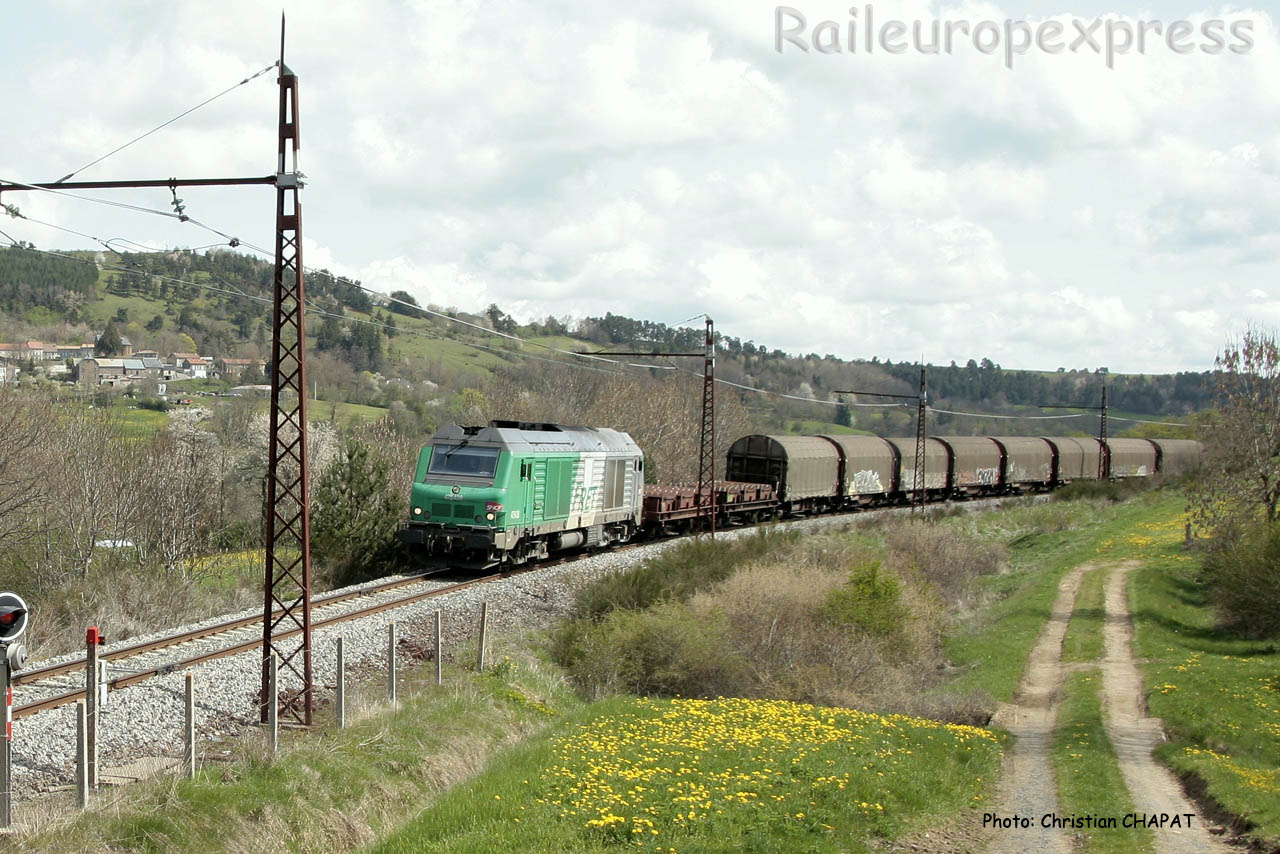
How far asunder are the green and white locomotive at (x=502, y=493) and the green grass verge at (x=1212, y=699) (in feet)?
46.4

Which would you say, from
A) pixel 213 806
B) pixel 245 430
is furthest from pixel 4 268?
pixel 213 806

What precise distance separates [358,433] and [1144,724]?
4180cm

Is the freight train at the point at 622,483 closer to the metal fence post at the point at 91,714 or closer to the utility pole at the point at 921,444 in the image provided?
the utility pole at the point at 921,444

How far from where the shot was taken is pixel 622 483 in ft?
108

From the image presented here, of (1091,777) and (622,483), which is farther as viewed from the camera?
(622,483)

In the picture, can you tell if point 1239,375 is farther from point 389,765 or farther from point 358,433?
point 358,433

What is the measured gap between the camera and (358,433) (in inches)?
2085

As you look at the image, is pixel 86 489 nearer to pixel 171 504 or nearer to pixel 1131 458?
pixel 171 504

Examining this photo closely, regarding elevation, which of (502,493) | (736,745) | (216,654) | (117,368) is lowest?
(736,745)

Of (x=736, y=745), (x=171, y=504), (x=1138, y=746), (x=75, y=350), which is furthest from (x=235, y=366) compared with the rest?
(x=1138, y=746)

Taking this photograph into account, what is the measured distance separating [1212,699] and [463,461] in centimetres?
1657

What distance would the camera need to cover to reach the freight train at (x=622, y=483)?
2570 cm

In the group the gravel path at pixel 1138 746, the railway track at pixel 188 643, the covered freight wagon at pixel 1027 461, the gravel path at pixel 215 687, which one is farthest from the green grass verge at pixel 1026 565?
the railway track at pixel 188 643

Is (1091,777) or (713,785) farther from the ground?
(713,785)
